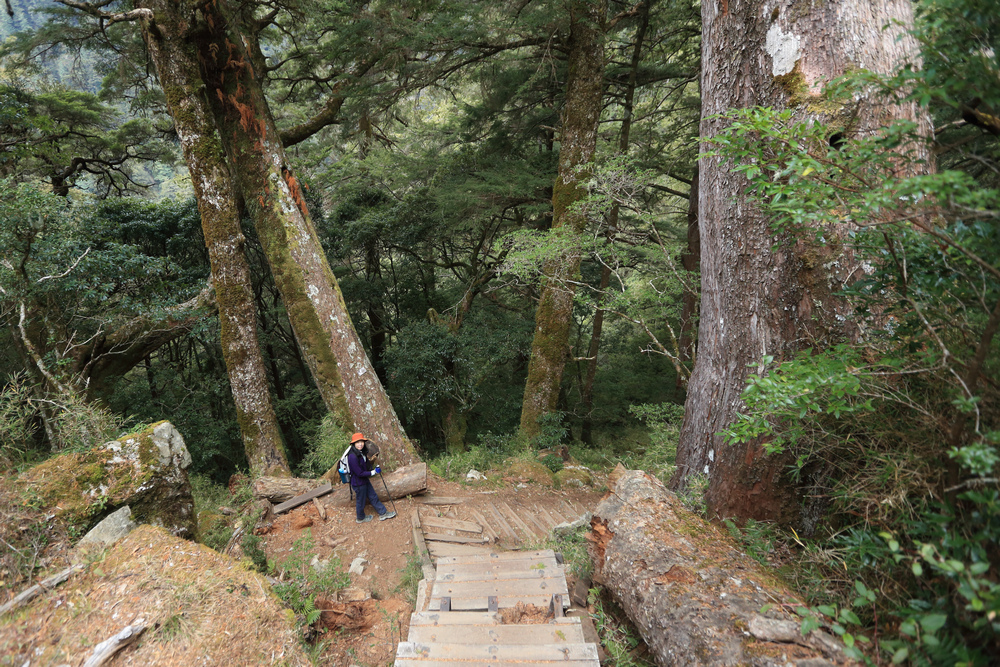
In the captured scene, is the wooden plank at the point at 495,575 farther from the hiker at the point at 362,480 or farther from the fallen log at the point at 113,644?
the hiker at the point at 362,480

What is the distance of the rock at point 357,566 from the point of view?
5.30m

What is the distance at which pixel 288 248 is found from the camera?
7688 mm

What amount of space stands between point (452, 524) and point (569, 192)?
20.2 feet

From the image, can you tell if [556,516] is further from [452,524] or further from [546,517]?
[452,524]

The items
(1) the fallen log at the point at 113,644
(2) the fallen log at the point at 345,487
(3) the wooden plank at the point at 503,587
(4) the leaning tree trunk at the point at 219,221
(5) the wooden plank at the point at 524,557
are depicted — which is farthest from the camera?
(4) the leaning tree trunk at the point at 219,221

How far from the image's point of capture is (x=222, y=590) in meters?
3.32

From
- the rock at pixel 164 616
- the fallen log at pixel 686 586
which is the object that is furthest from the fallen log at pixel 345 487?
the fallen log at pixel 686 586

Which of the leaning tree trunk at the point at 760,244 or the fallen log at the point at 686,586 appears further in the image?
the leaning tree trunk at the point at 760,244

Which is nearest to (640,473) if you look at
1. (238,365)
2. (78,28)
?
(238,365)

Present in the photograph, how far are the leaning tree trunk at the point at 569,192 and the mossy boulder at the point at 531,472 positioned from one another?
1453 mm

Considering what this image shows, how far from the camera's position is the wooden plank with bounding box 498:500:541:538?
238 inches

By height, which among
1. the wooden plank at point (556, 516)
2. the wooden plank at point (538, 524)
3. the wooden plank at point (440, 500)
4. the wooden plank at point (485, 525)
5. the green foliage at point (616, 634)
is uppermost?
the green foliage at point (616, 634)

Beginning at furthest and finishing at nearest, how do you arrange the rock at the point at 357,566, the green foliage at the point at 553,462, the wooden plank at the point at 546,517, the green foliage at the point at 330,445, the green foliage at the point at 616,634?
the green foliage at the point at 553,462, the green foliage at the point at 330,445, the wooden plank at the point at 546,517, the rock at the point at 357,566, the green foliage at the point at 616,634

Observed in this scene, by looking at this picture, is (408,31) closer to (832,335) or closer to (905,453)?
(832,335)
